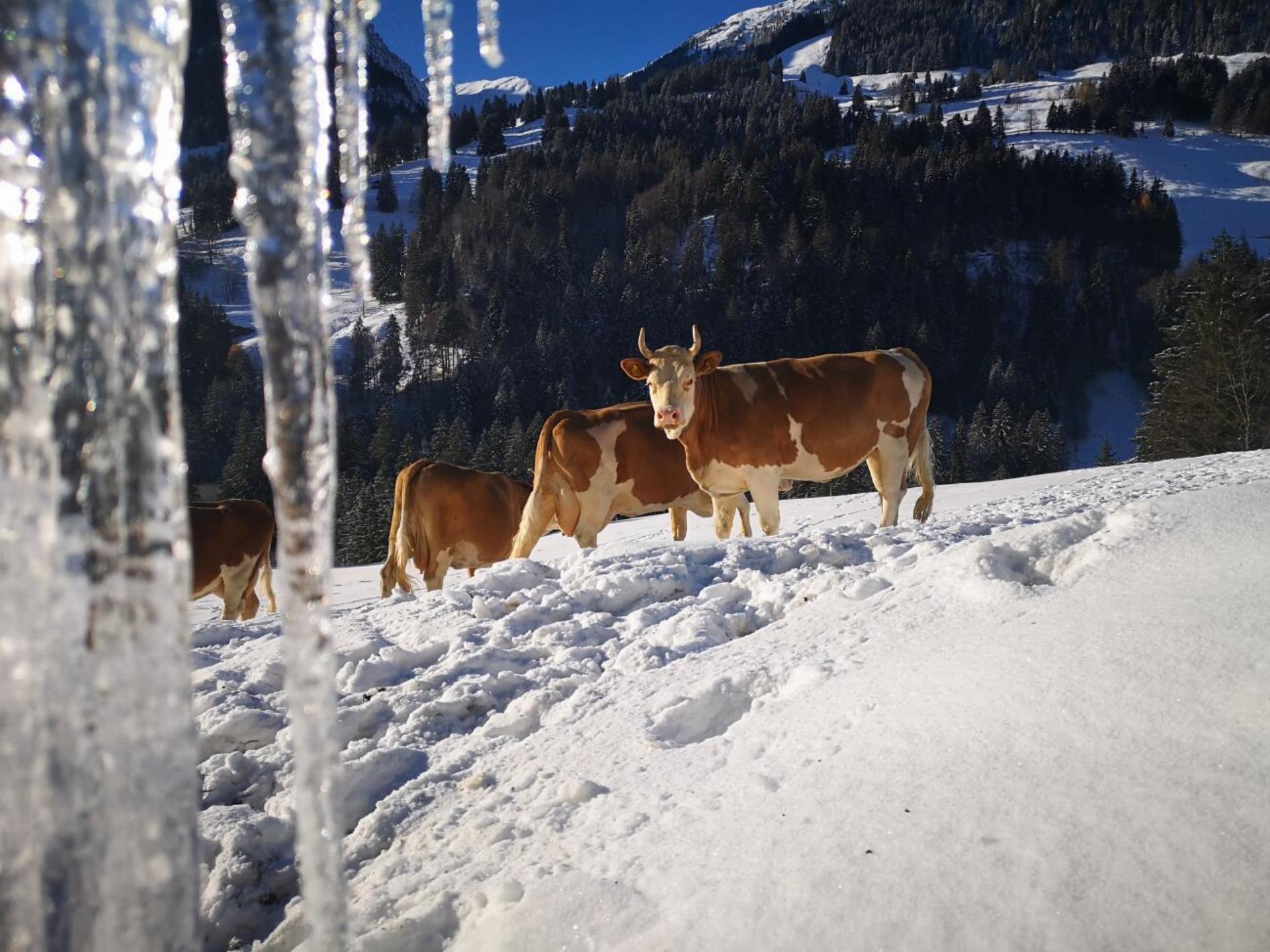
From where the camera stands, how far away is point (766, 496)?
740cm

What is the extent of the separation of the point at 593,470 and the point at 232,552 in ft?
16.7

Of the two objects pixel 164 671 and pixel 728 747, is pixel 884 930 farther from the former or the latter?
pixel 164 671

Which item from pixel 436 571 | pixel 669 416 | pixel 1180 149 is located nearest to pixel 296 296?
pixel 669 416

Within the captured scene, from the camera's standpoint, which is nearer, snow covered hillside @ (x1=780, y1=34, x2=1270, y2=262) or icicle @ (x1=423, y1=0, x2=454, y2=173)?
icicle @ (x1=423, y1=0, x2=454, y2=173)

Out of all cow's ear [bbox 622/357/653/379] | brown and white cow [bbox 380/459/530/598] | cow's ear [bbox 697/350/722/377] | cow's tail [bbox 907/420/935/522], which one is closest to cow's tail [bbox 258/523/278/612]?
brown and white cow [bbox 380/459/530/598]

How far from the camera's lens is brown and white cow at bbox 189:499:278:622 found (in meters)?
9.67

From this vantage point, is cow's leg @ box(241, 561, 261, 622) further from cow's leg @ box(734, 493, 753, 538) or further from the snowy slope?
the snowy slope

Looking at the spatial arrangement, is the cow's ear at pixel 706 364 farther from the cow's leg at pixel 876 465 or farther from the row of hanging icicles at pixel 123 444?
the row of hanging icicles at pixel 123 444

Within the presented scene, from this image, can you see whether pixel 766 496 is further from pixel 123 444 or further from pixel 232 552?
pixel 232 552

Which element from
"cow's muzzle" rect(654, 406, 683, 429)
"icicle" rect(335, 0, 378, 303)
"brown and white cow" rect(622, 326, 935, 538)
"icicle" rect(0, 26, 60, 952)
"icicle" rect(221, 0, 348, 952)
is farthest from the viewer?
"brown and white cow" rect(622, 326, 935, 538)

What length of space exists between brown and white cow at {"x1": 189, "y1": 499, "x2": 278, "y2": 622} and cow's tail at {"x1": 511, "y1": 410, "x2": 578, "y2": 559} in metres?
3.93

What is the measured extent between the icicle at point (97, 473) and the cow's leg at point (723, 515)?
7.30 m

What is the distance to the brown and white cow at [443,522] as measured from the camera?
9.85m

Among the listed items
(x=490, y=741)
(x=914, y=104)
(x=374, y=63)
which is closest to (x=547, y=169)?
(x=914, y=104)
